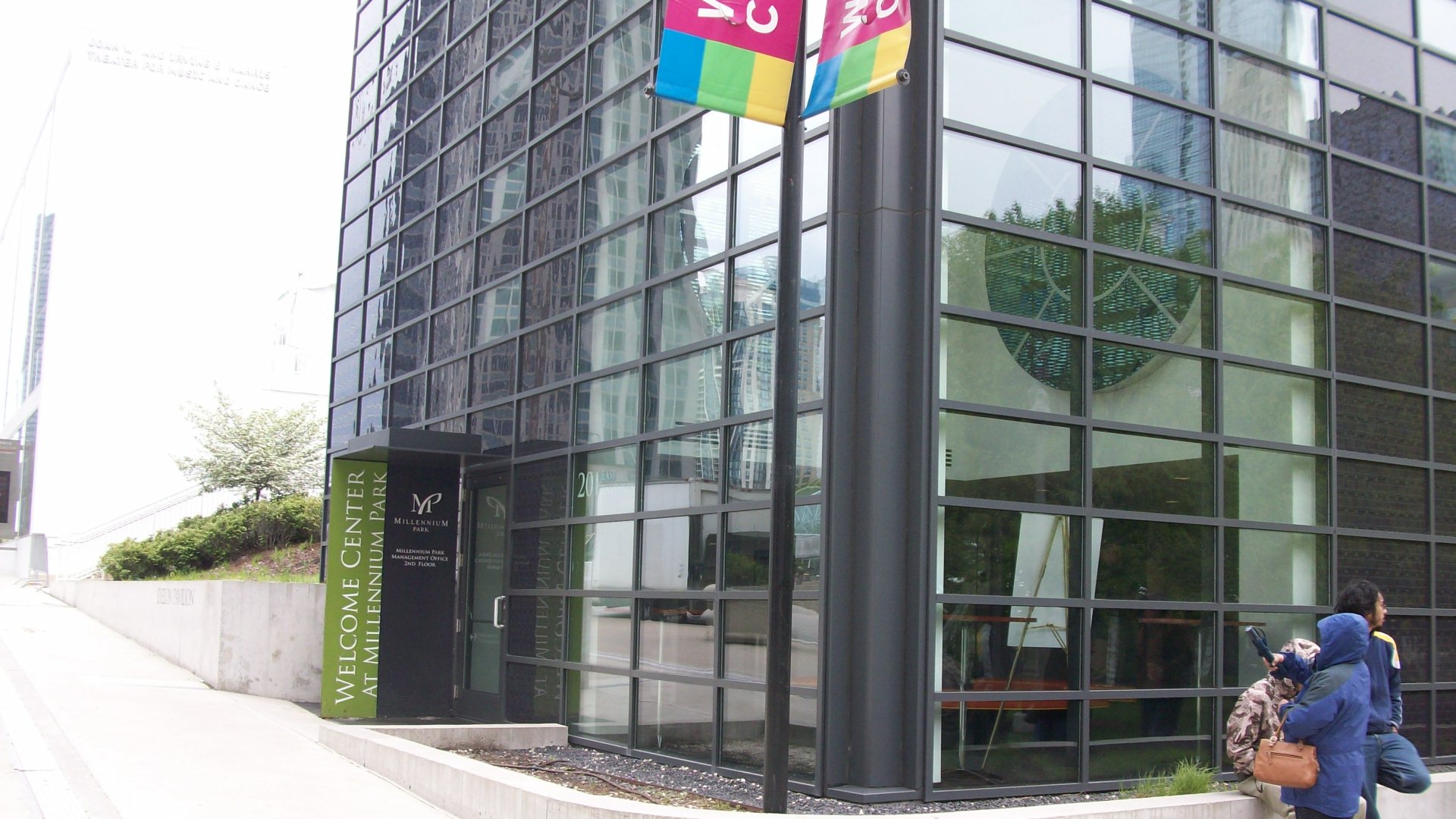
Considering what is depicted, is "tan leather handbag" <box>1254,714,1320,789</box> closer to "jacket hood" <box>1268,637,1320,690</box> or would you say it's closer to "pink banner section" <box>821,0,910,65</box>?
"jacket hood" <box>1268,637,1320,690</box>

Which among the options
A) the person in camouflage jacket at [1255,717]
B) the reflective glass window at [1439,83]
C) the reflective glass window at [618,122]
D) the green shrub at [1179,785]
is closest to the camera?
the person in camouflage jacket at [1255,717]

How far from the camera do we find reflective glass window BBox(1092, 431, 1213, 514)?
939 centimetres

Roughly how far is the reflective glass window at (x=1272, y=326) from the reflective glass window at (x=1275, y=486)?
818mm

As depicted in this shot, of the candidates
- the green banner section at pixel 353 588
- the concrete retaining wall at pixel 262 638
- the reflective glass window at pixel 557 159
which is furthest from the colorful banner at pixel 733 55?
the concrete retaining wall at pixel 262 638

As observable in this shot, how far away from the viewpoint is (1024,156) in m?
9.36

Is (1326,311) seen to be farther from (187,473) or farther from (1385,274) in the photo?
(187,473)

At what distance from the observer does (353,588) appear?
1422cm

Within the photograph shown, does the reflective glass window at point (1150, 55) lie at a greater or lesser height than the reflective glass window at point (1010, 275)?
greater

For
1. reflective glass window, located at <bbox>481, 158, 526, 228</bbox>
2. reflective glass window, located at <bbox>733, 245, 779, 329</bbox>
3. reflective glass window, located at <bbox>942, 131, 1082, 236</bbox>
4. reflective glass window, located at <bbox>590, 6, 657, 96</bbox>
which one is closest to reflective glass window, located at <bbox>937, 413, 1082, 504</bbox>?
reflective glass window, located at <bbox>942, 131, 1082, 236</bbox>

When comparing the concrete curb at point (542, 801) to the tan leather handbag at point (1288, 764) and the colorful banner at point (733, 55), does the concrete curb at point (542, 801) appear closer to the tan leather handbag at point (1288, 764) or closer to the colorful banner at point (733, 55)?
the tan leather handbag at point (1288, 764)

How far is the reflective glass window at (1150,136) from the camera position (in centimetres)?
977

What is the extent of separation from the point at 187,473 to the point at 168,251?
2024 centimetres

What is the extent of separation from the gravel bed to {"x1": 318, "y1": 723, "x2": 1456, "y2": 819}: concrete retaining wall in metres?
0.50

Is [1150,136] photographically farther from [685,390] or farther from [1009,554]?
[685,390]
